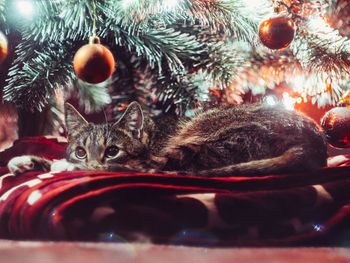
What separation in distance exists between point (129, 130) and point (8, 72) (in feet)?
0.76

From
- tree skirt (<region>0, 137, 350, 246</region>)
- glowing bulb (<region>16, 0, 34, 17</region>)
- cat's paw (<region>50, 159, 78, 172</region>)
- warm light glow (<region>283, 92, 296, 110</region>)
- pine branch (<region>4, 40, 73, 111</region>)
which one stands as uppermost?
glowing bulb (<region>16, 0, 34, 17</region>)

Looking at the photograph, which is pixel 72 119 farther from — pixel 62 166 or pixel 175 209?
pixel 175 209

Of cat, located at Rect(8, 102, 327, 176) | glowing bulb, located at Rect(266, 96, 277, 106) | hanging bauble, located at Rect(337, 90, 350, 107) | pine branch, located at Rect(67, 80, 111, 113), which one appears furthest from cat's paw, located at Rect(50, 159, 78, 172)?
hanging bauble, located at Rect(337, 90, 350, 107)

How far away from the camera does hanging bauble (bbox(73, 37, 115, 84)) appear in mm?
710

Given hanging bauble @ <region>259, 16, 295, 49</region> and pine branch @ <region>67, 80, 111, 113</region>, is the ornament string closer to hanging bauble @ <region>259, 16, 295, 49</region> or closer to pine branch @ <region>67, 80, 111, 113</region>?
pine branch @ <region>67, 80, 111, 113</region>

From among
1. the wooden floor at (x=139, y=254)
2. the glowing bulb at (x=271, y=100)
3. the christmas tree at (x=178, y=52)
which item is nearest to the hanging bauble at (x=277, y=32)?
the christmas tree at (x=178, y=52)

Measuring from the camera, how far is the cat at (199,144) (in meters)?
0.77

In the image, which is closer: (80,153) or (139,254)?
(139,254)

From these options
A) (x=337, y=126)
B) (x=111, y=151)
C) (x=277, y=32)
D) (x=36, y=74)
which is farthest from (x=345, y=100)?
(x=36, y=74)

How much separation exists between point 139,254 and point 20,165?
251 millimetres

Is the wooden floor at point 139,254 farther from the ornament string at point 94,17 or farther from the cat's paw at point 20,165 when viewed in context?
the ornament string at point 94,17

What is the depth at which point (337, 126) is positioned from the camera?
2.64ft

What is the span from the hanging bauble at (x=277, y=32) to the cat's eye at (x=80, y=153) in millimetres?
341

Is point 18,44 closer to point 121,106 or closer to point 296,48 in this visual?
point 121,106
